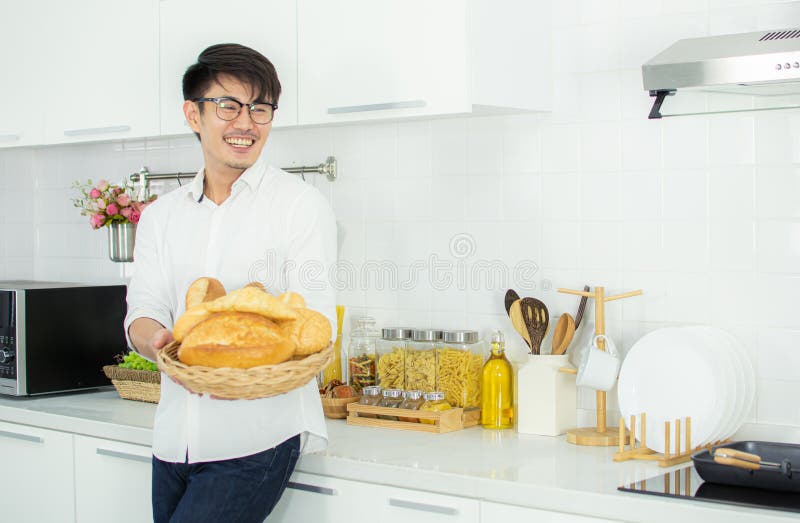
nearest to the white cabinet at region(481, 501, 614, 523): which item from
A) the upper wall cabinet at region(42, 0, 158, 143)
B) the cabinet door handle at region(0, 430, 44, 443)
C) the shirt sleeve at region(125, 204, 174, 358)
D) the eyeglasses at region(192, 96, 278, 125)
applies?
the shirt sleeve at region(125, 204, 174, 358)

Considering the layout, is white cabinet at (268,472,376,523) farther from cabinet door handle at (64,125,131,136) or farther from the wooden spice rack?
cabinet door handle at (64,125,131,136)

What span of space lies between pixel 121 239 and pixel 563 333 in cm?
154

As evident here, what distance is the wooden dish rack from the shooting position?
2006mm

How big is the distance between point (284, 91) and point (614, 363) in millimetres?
1086

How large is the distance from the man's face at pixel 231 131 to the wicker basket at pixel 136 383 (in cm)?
98

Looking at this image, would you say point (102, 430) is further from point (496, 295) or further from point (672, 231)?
point (672, 231)

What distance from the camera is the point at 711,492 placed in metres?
1.79

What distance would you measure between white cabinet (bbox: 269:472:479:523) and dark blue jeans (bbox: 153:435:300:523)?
5.0 inches

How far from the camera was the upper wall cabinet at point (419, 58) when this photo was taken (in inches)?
86.4

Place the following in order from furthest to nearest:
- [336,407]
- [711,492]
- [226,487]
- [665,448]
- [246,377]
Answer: [336,407] → [665,448] → [226,487] → [711,492] → [246,377]

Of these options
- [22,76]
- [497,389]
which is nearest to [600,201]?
[497,389]

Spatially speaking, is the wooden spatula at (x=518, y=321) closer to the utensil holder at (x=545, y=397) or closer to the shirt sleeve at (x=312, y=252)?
the utensil holder at (x=545, y=397)

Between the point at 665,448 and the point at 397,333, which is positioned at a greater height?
the point at 397,333

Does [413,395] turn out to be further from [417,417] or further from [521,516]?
[521,516]
